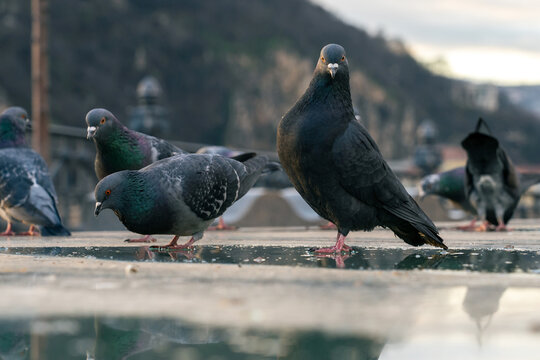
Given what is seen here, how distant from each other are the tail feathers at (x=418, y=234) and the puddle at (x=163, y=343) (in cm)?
247

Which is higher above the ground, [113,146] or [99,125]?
[99,125]

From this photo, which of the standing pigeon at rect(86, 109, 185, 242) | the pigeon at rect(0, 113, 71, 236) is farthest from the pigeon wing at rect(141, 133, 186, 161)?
the pigeon at rect(0, 113, 71, 236)

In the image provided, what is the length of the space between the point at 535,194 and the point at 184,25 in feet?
135

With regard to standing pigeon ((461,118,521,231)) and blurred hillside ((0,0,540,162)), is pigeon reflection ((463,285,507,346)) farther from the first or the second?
blurred hillside ((0,0,540,162))

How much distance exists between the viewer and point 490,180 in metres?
7.73

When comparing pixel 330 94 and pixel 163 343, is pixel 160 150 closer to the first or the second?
pixel 330 94

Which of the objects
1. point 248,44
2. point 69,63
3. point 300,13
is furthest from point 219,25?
point 69,63

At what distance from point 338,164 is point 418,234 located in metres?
0.81

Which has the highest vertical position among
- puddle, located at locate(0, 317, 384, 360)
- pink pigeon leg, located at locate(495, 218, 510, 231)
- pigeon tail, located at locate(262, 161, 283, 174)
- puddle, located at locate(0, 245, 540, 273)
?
pigeon tail, located at locate(262, 161, 283, 174)

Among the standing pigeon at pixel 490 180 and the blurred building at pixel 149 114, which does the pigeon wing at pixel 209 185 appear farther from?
the blurred building at pixel 149 114

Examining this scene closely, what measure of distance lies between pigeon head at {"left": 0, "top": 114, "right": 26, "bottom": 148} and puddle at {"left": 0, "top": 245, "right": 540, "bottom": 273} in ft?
6.89

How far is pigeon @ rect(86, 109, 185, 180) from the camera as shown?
5.53 m

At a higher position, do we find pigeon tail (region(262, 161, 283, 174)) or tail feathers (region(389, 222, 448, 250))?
pigeon tail (region(262, 161, 283, 174))

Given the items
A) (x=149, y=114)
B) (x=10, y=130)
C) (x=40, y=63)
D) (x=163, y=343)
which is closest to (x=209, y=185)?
(x=10, y=130)
